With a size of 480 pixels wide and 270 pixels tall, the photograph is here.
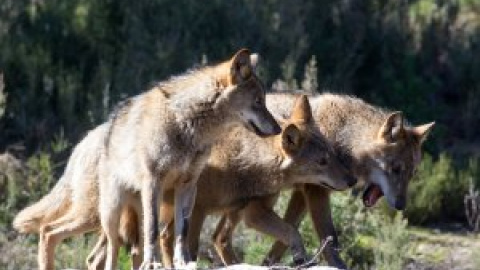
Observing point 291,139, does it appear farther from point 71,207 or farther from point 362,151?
point 71,207

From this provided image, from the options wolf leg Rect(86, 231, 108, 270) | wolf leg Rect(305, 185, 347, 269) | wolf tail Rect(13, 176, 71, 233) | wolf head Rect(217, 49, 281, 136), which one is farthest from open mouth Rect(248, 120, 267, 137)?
wolf tail Rect(13, 176, 71, 233)

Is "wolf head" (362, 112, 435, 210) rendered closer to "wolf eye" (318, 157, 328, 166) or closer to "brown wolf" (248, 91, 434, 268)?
"brown wolf" (248, 91, 434, 268)

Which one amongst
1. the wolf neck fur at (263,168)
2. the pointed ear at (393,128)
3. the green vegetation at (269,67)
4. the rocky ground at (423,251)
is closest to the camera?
the wolf neck fur at (263,168)

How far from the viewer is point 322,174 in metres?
11.1

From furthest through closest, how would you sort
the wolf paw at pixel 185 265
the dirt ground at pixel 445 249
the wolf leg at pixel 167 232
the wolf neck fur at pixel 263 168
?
the dirt ground at pixel 445 249 → the wolf neck fur at pixel 263 168 → the wolf leg at pixel 167 232 → the wolf paw at pixel 185 265

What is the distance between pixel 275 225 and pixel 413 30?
845 cm

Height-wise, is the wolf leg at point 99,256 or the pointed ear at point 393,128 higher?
the pointed ear at point 393,128

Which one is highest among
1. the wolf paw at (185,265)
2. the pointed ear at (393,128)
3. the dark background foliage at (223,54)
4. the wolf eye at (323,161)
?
the dark background foliage at (223,54)

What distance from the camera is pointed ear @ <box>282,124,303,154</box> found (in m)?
11.0

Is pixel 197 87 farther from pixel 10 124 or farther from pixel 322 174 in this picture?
pixel 10 124

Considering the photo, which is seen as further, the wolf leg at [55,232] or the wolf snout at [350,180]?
the wolf leg at [55,232]

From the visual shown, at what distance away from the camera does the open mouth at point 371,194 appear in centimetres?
1162

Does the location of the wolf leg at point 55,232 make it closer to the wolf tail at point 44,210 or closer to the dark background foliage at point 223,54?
the wolf tail at point 44,210

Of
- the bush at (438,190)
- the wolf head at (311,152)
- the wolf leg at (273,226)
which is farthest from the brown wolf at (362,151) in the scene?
the bush at (438,190)
